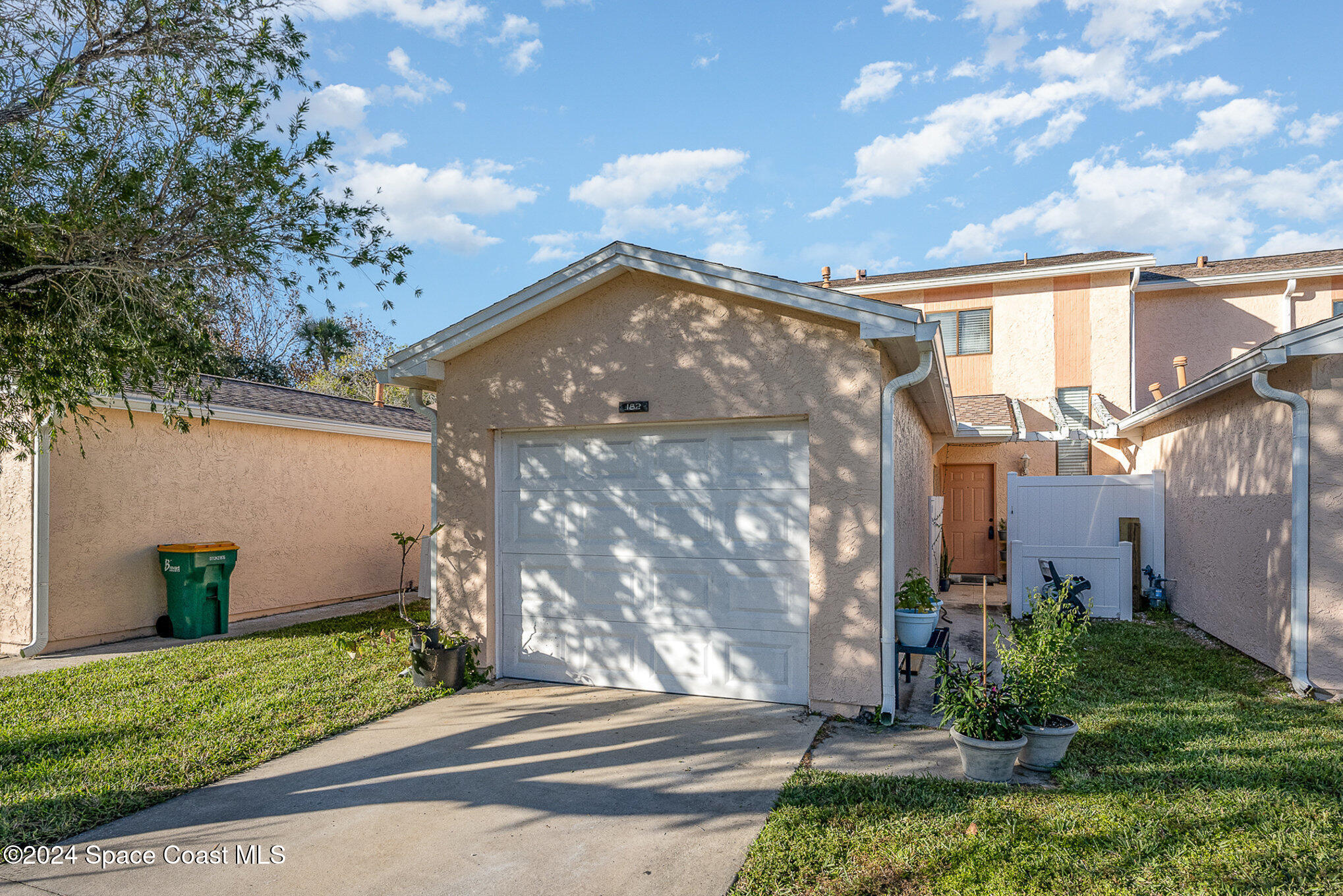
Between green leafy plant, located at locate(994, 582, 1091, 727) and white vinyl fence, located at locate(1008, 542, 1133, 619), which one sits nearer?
green leafy plant, located at locate(994, 582, 1091, 727)

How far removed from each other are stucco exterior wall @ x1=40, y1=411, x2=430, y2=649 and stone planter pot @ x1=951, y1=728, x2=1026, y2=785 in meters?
9.28

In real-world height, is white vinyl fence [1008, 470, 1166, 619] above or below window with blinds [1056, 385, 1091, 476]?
below

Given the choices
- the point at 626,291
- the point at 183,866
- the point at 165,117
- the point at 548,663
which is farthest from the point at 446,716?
the point at 165,117

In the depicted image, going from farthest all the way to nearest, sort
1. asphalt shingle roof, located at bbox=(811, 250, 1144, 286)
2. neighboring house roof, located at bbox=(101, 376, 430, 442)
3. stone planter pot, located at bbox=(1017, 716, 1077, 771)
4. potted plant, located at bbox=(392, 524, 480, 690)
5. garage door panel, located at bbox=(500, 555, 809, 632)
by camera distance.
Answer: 1. asphalt shingle roof, located at bbox=(811, 250, 1144, 286)
2. neighboring house roof, located at bbox=(101, 376, 430, 442)
3. potted plant, located at bbox=(392, 524, 480, 690)
4. garage door panel, located at bbox=(500, 555, 809, 632)
5. stone planter pot, located at bbox=(1017, 716, 1077, 771)

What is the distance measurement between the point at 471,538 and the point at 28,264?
3801 mm

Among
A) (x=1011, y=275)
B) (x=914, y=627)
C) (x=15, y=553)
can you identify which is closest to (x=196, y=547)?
(x=15, y=553)

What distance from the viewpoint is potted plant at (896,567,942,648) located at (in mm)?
5742

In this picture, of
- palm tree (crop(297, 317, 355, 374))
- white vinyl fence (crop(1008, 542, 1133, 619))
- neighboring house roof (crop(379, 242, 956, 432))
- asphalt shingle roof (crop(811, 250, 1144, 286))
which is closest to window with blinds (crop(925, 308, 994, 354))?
asphalt shingle roof (crop(811, 250, 1144, 286))

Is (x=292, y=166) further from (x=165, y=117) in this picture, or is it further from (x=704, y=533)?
(x=704, y=533)

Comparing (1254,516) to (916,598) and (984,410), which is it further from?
(984,410)

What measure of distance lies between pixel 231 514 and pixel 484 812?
7809 mm

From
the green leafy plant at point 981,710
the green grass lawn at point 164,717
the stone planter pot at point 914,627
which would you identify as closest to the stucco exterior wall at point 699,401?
the stone planter pot at point 914,627

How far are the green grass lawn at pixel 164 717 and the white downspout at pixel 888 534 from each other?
3766mm

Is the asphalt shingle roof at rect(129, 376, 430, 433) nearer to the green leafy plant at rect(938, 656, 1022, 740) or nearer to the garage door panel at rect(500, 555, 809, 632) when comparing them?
the garage door panel at rect(500, 555, 809, 632)
